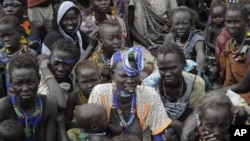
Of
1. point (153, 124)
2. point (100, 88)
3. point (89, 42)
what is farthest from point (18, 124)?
point (89, 42)

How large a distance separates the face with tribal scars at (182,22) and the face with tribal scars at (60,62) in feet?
4.11

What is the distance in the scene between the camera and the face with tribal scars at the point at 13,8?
596cm

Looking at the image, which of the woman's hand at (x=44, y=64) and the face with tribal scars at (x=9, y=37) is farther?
the face with tribal scars at (x=9, y=37)

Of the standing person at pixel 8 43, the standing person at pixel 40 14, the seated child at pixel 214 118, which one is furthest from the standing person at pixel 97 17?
the seated child at pixel 214 118

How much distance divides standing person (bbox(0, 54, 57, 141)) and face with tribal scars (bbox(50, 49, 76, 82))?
50cm

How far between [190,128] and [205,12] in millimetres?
3807

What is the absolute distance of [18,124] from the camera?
4.25 m

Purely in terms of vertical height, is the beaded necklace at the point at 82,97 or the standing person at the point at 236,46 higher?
the standing person at the point at 236,46

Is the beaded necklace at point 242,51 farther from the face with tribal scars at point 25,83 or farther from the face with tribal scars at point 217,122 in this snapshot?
the face with tribal scars at point 25,83

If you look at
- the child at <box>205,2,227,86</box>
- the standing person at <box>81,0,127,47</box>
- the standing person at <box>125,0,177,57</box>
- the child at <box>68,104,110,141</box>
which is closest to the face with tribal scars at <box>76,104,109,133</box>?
the child at <box>68,104,110,141</box>

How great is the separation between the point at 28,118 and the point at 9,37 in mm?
1115

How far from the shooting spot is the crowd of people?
427 centimetres

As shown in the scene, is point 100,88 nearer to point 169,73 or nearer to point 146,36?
point 169,73

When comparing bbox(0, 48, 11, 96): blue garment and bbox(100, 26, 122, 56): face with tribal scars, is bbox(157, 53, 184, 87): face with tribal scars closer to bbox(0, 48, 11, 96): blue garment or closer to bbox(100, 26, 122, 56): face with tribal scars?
bbox(100, 26, 122, 56): face with tribal scars
